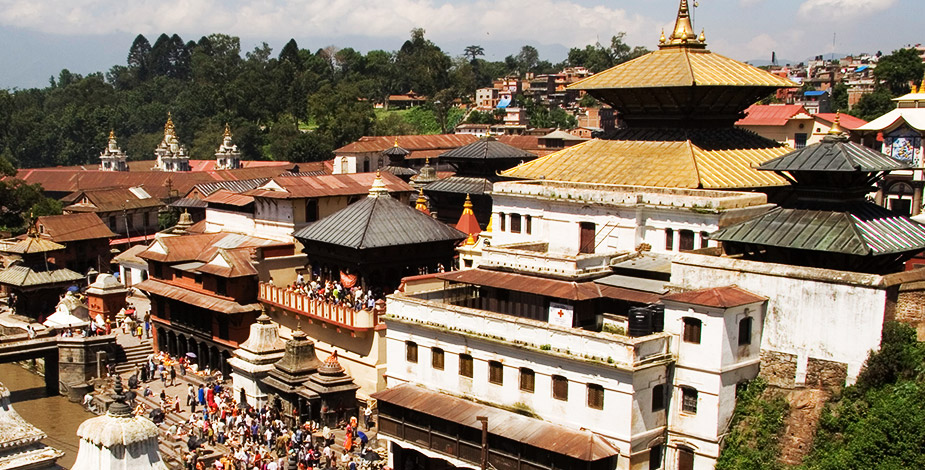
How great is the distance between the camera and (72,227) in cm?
6438

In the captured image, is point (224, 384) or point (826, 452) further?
point (224, 384)

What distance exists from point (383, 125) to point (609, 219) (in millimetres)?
95271

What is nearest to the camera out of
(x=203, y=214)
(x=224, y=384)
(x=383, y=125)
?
(x=224, y=384)

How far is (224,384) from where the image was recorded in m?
43.2

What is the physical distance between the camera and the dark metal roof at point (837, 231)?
89.9 feet

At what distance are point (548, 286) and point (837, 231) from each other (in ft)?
29.0

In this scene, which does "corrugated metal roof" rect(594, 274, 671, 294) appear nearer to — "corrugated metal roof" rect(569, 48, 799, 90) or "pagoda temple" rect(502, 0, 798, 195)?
"pagoda temple" rect(502, 0, 798, 195)

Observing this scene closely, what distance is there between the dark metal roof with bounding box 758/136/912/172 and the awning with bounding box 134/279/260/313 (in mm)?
23116

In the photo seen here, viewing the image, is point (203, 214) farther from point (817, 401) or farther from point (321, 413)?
point (817, 401)

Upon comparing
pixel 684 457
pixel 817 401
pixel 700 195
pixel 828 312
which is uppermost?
pixel 700 195

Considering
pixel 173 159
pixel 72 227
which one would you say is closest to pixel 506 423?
pixel 72 227

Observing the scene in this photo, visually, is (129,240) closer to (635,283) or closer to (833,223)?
(635,283)

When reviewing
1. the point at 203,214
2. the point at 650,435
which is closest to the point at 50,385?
the point at 203,214

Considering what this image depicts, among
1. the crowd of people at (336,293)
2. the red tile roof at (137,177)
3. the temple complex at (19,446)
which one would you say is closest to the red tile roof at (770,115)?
the crowd of people at (336,293)
